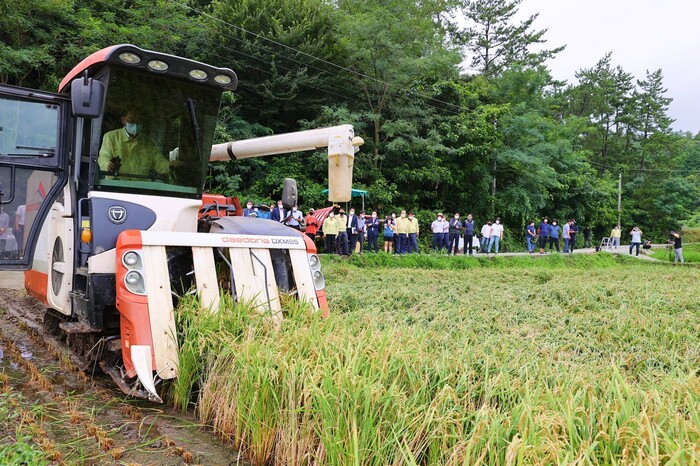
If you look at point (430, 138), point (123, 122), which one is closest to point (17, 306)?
point (123, 122)

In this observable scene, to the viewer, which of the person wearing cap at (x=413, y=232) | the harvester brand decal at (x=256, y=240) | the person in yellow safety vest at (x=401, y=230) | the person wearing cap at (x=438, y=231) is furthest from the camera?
the person wearing cap at (x=438, y=231)

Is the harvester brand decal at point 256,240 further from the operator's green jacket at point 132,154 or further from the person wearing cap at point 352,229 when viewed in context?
the person wearing cap at point 352,229

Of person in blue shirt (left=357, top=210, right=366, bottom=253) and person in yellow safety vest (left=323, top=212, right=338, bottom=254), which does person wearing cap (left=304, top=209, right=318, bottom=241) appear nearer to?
person in yellow safety vest (left=323, top=212, right=338, bottom=254)

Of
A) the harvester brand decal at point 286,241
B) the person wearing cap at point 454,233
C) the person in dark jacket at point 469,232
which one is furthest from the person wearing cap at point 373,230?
the harvester brand decal at point 286,241

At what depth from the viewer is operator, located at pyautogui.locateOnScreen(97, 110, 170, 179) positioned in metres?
4.73

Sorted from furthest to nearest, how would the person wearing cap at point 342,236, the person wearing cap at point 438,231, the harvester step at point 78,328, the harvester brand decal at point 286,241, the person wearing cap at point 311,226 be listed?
the person wearing cap at point 438,231
the person wearing cap at point 311,226
the person wearing cap at point 342,236
the harvester brand decal at point 286,241
the harvester step at point 78,328

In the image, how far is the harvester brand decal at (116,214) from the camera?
465 centimetres

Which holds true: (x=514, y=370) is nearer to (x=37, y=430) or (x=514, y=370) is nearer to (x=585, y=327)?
(x=37, y=430)

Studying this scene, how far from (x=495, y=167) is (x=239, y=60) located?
15.4 meters

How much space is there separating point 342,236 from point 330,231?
41 centimetres

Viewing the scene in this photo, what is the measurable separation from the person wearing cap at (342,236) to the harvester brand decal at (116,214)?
1142cm

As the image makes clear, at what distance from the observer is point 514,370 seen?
3482 millimetres

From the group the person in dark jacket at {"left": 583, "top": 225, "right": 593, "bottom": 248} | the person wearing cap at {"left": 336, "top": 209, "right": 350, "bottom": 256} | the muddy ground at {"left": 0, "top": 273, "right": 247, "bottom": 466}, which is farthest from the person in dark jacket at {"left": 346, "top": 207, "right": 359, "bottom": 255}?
the person in dark jacket at {"left": 583, "top": 225, "right": 593, "bottom": 248}

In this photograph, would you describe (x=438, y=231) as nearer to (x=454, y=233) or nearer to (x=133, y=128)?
(x=454, y=233)
